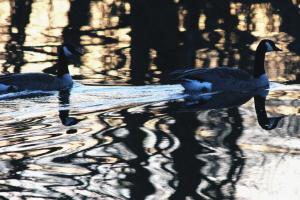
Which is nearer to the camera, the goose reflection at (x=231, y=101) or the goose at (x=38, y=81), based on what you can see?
the goose reflection at (x=231, y=101)

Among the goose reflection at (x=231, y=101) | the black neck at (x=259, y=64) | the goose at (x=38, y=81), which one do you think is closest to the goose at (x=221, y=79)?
the black neck at (x=259, y=64)

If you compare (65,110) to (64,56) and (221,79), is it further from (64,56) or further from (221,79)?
(64,56)

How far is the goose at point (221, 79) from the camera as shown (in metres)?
14.6

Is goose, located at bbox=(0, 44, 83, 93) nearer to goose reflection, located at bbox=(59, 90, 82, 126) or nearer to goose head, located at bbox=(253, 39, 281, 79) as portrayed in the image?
goose reflection, located at bbox=(59, 90, 82, 126)

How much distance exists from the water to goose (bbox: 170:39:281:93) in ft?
0.81

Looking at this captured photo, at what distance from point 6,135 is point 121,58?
23.4 feet

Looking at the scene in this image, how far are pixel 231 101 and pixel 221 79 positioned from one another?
0.80 m

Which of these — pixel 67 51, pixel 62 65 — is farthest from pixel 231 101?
pixel 67 51

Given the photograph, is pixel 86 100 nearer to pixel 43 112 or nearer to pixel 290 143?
pixel 43 112

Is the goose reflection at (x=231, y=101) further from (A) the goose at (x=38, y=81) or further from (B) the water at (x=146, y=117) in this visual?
(A) the goose at (x=38, y=81)

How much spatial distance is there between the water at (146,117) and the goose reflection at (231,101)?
36mm

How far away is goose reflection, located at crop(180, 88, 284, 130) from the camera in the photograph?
41.1 ft

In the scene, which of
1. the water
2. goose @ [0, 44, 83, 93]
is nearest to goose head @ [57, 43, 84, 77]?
goose @ [0, 44, 83, 93]

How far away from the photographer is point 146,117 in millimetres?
12531
